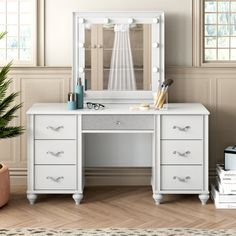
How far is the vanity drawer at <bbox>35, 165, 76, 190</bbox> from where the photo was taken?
175 inches

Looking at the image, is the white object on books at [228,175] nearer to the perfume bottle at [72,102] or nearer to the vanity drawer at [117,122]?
the vanity drawer at [117,122]

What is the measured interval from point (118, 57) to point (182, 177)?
1051 millimetres

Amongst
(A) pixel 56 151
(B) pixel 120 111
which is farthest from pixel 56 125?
(B) pixel 120 111

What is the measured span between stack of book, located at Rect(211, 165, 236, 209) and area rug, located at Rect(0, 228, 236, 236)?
0.52m

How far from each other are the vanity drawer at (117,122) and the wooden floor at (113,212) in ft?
1.82

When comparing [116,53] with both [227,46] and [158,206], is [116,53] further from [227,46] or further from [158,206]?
[158,206]

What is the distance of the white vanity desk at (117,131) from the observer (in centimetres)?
439

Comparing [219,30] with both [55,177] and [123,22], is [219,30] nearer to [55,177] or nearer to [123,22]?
[123,22]

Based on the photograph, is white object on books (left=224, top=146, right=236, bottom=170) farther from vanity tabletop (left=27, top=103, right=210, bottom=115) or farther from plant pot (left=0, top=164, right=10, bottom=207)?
plant pot (left=0, top=164, right=10, bottom=207)

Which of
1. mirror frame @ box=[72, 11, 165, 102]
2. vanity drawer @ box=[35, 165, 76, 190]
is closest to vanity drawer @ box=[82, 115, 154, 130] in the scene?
vanity drawer @ box=[35, 165, 76, 190]

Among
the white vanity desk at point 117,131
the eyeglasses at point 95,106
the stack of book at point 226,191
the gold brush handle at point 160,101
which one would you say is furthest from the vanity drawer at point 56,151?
the stack of book at point 226,191

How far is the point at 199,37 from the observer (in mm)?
4895

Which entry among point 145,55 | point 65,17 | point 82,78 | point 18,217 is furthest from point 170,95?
point 18,217

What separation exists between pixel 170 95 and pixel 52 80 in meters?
0.92
